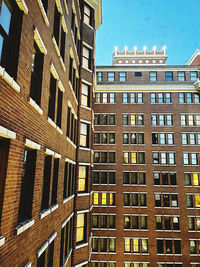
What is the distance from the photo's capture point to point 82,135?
14.7 meters

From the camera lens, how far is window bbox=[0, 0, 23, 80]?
4.20m

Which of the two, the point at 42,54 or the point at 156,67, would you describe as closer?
the point at 42,54

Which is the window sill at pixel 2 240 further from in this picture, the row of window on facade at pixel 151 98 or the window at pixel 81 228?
the row of window on facade at pixel 151 98

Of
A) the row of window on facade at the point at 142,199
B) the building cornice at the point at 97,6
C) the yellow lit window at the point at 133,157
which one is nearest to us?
the building cornice at the point at 97,6

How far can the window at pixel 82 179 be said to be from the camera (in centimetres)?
1366

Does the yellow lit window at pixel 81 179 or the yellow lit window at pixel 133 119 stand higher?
the yellow lit window at pixel 133 119

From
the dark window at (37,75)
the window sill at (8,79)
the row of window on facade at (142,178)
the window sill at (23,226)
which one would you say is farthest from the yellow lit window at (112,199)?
the window sill at (8,79)

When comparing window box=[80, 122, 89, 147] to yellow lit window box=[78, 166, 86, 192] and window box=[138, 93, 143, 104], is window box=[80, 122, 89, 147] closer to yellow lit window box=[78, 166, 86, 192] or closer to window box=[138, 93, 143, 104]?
yellow lit window box=[78, 166, 86, 192]

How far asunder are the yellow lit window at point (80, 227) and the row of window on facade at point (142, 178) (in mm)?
13884

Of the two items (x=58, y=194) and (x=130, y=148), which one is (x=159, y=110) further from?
(x=58, y=194)

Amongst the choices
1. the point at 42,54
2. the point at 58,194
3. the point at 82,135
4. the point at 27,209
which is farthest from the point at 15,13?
the point at 82,135

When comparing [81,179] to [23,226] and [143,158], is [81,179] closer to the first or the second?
[23,226]

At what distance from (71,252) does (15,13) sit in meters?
12.8

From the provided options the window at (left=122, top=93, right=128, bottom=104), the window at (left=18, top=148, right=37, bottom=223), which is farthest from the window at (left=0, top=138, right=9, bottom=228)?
the window at (left=122, top=93, right=128, bottom=104)
